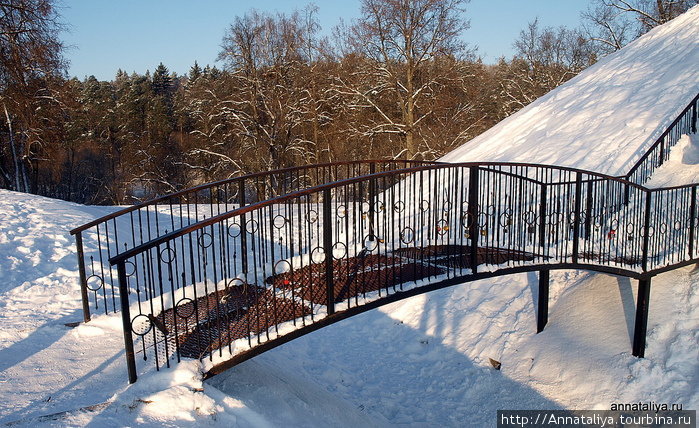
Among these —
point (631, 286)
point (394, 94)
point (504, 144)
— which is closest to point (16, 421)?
point (631, 286)

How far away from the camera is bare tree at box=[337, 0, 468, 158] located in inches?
720

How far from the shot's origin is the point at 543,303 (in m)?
6.89

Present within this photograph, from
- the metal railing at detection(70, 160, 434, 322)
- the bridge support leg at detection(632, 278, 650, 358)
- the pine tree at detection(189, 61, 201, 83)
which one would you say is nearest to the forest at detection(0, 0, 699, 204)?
the metal railing at detection(70, 160, 434, 322)

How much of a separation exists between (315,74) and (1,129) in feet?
41.2

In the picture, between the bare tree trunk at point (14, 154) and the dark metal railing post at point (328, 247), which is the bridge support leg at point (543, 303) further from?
the bare tree trunk at point (14, 154)

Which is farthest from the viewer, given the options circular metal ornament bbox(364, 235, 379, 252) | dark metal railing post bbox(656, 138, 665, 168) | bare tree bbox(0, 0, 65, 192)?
bare tree bbox(0, 0, 65, 192)

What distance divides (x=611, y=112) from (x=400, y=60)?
9.27 m

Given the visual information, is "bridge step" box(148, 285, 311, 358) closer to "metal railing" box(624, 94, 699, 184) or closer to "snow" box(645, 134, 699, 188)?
"metal railing" box(624, 94, 699, 184)

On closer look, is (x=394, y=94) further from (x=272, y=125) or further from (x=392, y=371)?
(x=392, y=371)

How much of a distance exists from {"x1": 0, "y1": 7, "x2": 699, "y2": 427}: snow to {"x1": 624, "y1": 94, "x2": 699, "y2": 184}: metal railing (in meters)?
0.20

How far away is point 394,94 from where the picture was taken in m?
20.1

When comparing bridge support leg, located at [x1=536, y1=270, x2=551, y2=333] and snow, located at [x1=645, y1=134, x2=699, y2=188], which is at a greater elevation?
snow, located at [x1=645, y1=134, x2=699, y2=188]

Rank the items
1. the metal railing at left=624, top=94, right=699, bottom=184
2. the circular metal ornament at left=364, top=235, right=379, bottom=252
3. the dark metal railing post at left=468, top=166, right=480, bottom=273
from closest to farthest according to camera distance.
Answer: the circular metal ornament at left=364, top=235, right=379, bottom=252 < the dark metal railing post at left=468, top=166, right=480, bottom=273 < the metal railing at left=624, top=94, right=699, bottom=184

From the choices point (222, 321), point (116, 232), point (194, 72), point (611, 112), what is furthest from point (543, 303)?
point (194, 72)
